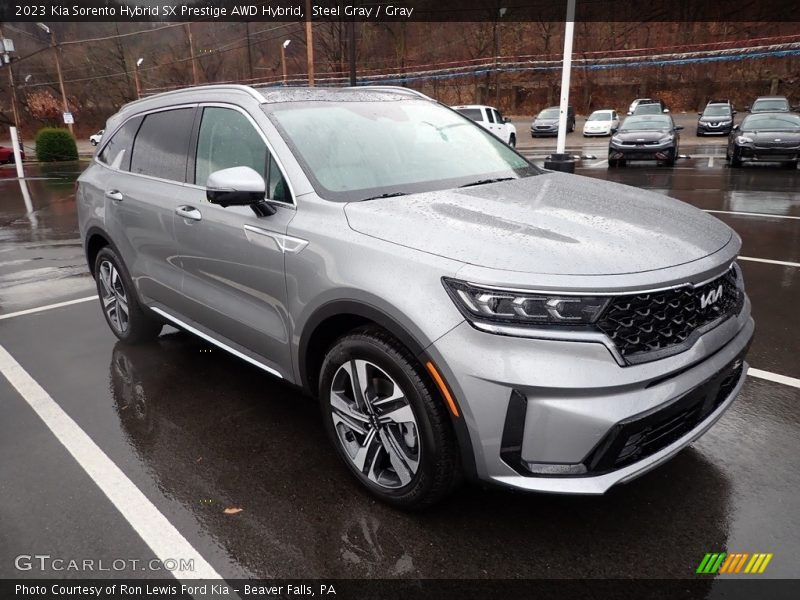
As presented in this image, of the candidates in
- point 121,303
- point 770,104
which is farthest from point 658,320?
point 770,104

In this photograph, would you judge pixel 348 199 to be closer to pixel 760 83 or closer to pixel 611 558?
pixel 611 558

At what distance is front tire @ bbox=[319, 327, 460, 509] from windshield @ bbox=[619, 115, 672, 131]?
17772 mm

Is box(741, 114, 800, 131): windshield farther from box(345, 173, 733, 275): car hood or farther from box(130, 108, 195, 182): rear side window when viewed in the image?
box(130, 108, 195, 182): rear side window

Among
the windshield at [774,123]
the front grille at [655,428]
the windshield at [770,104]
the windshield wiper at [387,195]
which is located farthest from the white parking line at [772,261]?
the windshield at [770,104]

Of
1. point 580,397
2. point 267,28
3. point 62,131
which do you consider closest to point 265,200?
point 580,397

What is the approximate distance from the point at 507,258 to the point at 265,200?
1377 millimetres

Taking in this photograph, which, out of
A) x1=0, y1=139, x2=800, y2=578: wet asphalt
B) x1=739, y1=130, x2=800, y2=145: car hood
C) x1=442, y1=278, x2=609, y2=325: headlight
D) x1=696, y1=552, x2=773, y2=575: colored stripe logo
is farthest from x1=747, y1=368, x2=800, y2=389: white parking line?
x1=739, y1=130, x2=800, y2=145: car hood

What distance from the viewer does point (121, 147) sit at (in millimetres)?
4578

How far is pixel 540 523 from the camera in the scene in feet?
8.57

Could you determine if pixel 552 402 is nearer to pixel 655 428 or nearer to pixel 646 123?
pixel 655 428

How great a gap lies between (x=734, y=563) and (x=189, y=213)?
319 cm

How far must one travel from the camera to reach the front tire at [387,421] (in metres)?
2.37

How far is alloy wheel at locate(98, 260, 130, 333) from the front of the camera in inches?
183

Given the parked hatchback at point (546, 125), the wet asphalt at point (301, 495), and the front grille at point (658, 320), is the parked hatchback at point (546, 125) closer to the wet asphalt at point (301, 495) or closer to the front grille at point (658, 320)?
the wet asphalt at point (301, 495)
